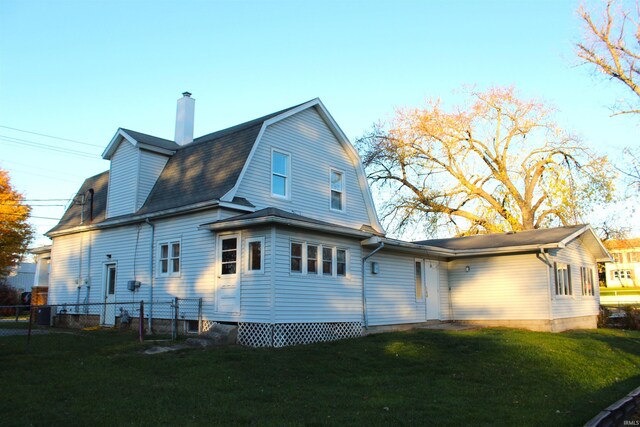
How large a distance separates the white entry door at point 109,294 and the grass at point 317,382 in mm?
3572

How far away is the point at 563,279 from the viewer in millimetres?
20562

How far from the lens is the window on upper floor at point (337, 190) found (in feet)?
61.4

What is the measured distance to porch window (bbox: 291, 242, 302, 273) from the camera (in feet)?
46.4

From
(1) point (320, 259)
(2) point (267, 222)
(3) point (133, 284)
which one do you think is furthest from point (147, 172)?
(1) point (320, 259)

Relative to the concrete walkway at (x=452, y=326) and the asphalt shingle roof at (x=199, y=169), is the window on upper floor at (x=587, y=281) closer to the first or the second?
the concrete walkway at (x=452, y=326)

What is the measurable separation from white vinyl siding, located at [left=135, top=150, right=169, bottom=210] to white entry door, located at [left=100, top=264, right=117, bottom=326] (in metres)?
2.58

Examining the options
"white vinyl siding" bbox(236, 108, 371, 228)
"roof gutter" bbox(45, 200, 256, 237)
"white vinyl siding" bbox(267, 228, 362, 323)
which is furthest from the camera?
"white vinyl siding" bbox(236, 108, 371, 228)

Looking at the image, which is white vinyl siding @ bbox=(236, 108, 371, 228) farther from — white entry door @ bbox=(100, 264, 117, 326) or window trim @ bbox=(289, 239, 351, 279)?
white entry door @ bbox=(100, 264, 117, 326)

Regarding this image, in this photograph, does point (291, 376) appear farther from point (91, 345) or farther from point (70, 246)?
point (70, 246)

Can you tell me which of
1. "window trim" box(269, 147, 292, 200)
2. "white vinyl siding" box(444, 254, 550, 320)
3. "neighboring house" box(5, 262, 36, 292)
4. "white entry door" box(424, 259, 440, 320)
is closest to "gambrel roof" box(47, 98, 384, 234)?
"window trim" box(269, 147, 292, 200)

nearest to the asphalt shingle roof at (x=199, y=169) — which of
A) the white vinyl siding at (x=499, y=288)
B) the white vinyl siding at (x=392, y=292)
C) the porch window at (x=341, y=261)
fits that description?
the porch window at (x=341, y=261)

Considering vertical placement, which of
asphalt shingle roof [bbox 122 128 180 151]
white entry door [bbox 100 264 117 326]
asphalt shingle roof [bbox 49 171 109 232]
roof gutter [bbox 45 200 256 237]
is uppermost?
asphalt shingle roof [bbox 122 128 180 151]

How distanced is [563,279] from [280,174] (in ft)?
38.3

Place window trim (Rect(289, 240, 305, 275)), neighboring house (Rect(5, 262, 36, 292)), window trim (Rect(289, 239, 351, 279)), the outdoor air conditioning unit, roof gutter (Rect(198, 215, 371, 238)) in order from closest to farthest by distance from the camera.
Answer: roof gutter (Rect(198, 215, 371, 238)) < window trim (Rect(289, 240, 305, 275)) < window trim (Rect(289, 239, 351, 279)) < the outdoor air conditioning unit < neighboring house (Rect(5, 262, 36, 292))
